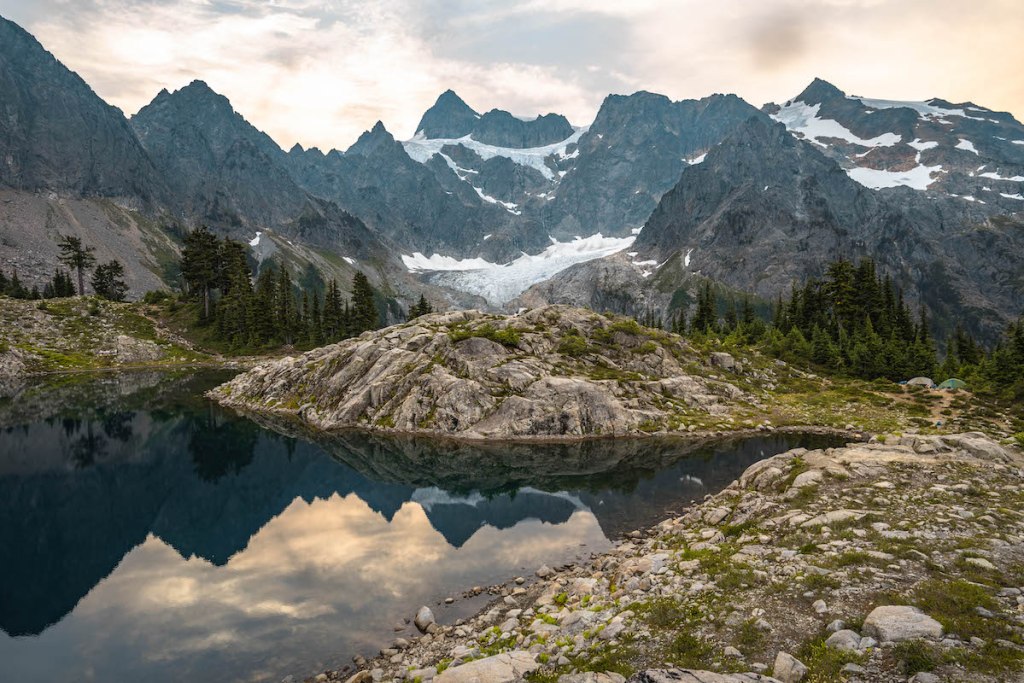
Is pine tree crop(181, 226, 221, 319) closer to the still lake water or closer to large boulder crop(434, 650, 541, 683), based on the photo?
the still lake water

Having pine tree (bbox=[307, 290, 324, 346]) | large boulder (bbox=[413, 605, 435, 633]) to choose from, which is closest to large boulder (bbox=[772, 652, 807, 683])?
large boulder (bbox=[413, 605, 435, 633])

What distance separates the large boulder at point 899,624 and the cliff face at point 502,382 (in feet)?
149

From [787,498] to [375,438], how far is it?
142 feet

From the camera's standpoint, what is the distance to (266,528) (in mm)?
37188

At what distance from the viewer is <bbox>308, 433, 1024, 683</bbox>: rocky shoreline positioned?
1270cm

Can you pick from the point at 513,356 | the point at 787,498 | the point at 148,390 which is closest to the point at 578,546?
the point at 787,498

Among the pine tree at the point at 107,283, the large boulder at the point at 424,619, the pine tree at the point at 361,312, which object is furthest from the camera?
the pine tree at the point at 107,283

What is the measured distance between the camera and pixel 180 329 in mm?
132625

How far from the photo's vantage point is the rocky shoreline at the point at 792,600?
41.7 feet

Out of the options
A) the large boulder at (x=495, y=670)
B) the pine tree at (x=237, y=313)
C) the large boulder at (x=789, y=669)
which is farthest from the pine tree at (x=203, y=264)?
the large boulder at (x=789, y=669)

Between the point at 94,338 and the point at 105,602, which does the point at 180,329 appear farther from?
the point at 105,602

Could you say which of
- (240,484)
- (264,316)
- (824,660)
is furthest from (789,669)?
(264,316)

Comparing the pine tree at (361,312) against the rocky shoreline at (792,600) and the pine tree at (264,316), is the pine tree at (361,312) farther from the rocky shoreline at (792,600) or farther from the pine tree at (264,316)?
the rocky shoreline at (792,600)

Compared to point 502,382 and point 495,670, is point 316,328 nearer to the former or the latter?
point 502,382
